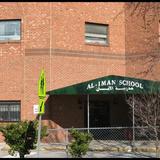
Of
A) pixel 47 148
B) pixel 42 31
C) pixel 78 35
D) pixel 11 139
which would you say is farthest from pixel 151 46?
pixel 11 139

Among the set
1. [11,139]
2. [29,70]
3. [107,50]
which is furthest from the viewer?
[107,50]

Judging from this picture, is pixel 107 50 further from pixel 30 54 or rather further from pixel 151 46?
pixel 30 54

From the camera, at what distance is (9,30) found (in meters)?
29.9

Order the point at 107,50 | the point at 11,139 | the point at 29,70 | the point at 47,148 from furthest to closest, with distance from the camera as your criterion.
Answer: the point at 107,50, the point at 29,70, the point at 47,148, the point at 11,139

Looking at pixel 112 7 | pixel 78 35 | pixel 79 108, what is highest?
pixel 112 7

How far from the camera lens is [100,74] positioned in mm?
30484

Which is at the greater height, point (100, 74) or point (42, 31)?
point (42, 31)

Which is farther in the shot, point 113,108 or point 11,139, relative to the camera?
point 113,108

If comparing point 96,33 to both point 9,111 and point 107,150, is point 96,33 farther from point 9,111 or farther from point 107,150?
point 107,150

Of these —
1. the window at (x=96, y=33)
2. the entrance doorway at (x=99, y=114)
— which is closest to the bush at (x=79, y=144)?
the entrance doorway at (x=99, y=114)

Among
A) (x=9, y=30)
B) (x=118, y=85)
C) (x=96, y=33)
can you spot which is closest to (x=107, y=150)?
(x=118, y=85)

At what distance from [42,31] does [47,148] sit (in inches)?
312

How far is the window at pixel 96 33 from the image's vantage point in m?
30.6

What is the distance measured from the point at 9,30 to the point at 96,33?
5527mm
